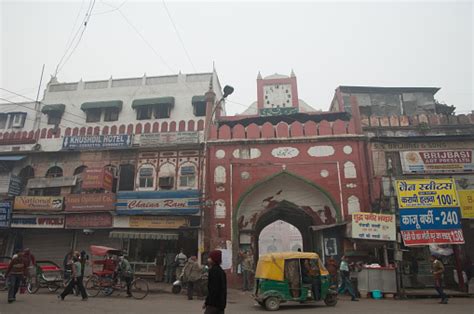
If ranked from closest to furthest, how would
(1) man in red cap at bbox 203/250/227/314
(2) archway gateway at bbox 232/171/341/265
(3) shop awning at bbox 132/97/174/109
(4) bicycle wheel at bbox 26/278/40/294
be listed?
(1) man in red cap at bbox 203/250/227/314 < (4) bicycle wheel at bbox 26/278/40/294 < (2) archway gateway at bbox 232/171/341/265 < (3) shop awning at bbox 132/97/174/109

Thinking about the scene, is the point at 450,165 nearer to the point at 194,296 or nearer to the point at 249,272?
the point at 249,272

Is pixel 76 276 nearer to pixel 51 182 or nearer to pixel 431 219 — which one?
pixel 51 182

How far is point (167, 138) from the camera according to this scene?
61.2 ft

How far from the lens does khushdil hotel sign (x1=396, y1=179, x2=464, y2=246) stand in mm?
12820

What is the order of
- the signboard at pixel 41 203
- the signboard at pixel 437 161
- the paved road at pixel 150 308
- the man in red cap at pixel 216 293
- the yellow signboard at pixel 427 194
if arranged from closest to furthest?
1. the man in red cap at pixel 216 293
2. the paved road at pixel 150 308
3. the yellow signboard at pixel 427 194
4. the signboard at pixel 437 161
5. the signboard at pixel 41 203

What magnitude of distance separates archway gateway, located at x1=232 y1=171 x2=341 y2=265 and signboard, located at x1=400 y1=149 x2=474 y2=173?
13.1 ft

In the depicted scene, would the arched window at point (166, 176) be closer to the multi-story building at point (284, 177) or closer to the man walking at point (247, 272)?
the multi-story building at point (284, 177)

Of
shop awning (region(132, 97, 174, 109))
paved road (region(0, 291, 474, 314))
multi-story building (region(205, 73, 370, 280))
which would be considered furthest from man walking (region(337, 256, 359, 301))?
shop awning (region(132, 97, 174, 109))

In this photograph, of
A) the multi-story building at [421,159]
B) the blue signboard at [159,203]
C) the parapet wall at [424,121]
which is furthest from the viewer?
the parapet wall at [424,121]

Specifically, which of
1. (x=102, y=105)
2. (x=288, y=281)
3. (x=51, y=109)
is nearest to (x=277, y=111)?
(x=102, y=105)

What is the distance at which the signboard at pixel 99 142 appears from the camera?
18641 mm

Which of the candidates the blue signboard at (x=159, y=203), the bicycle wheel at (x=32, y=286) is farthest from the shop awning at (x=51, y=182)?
the bicycle wheel at (x=32, y=286)

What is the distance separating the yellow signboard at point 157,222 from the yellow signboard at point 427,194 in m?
9.55

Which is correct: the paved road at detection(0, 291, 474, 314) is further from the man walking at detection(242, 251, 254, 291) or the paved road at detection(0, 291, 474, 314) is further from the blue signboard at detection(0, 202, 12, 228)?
the blue signboard at detection(0, 202, 12, 228)
